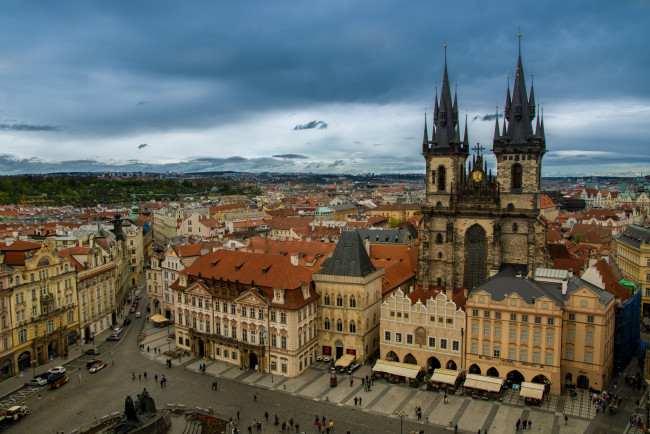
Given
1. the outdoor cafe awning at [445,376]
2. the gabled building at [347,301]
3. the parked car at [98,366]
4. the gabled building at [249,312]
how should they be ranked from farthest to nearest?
the gabled building at [347,301]
the parked car at [98,366]
the gabled building at [249,312]
the outdoor cafe awning at [445,376]

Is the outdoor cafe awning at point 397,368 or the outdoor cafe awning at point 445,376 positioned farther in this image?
the outdoor cafe awning at point 397,368

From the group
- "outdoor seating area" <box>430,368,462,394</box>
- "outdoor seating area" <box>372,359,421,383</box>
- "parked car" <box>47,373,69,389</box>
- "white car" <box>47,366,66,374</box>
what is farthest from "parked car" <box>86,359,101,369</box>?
"outdoor seating area" <box>430,368,462,394</box>

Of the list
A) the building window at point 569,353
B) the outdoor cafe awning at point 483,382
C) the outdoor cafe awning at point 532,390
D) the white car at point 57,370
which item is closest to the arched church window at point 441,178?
the building window at point 569,353

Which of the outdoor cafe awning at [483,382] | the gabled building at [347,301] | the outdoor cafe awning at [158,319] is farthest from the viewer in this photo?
the outdoor cafe awning at [158,319]

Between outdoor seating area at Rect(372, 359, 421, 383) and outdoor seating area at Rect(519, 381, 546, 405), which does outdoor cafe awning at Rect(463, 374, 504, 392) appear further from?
outdoor seating area at Rect(372, 359, 421, 383)

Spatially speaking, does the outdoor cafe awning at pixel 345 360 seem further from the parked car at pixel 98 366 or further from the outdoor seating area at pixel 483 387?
the parked car at pixel 98 366

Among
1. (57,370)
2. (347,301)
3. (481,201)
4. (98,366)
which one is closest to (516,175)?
(481,201)
